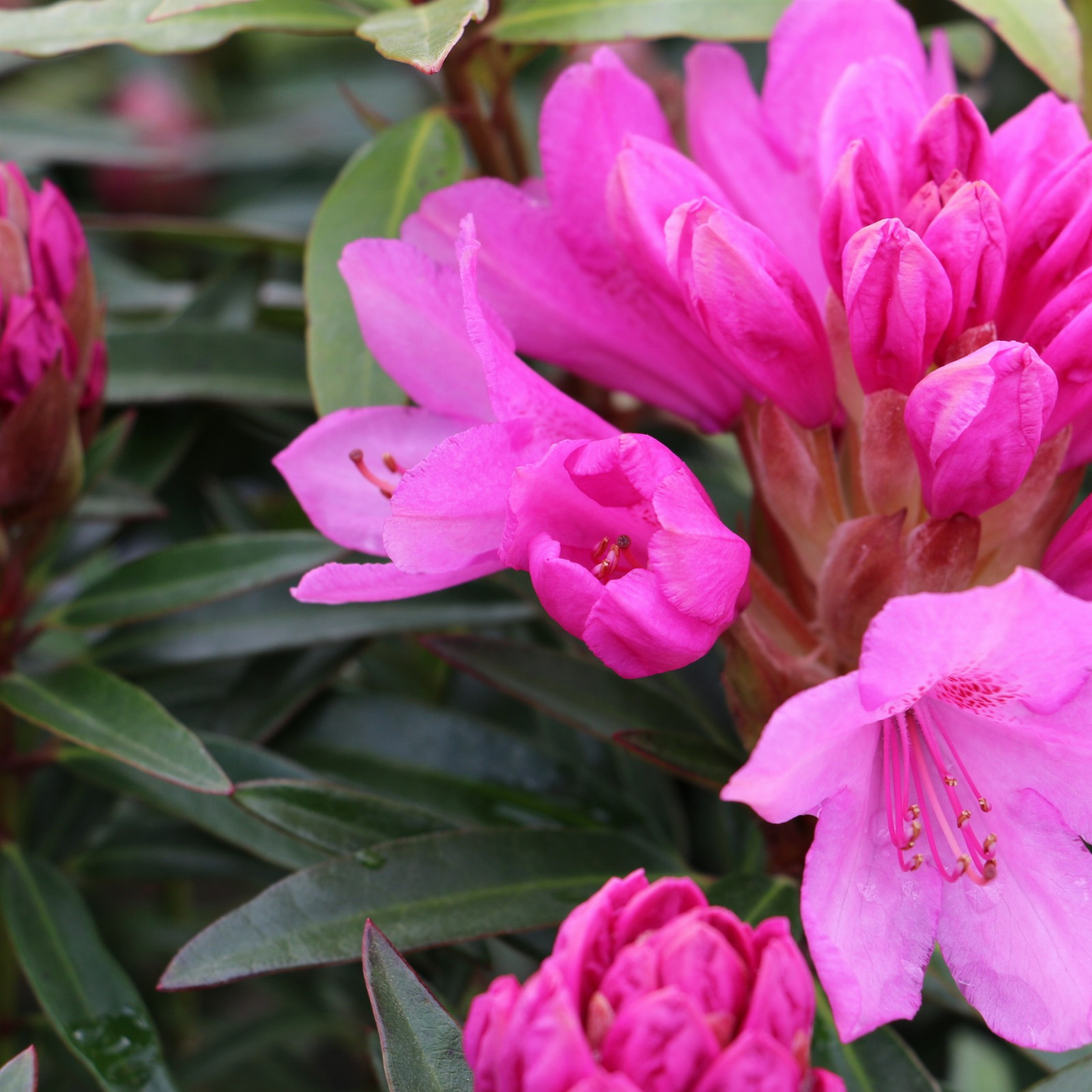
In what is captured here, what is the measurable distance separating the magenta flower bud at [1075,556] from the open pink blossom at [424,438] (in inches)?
10.8

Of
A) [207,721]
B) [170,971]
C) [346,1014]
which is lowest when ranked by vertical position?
[346,1014]

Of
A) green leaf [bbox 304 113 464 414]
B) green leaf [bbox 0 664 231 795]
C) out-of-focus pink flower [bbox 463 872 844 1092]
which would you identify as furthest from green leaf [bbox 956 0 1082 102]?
green leaf [bbox 0 664 231 795]

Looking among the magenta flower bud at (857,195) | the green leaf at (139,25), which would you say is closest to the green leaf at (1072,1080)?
the magenta flower bud at (857,195)

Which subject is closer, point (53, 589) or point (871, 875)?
point (871, 875)

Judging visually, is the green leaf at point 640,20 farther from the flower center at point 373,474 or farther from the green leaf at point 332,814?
the green leaf at point 332,814

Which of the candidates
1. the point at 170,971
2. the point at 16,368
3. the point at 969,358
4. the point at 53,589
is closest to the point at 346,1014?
the point at 53,589

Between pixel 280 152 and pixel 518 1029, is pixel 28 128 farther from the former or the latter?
pixel 518 1029

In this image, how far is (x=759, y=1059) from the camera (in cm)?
45

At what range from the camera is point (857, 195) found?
679 mm

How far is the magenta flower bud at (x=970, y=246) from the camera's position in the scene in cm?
63

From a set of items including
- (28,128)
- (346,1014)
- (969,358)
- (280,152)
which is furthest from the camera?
(280,152)

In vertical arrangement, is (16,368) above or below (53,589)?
above

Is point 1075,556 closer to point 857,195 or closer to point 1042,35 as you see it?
point 857,195

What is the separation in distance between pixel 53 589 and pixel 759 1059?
3.22 ft
